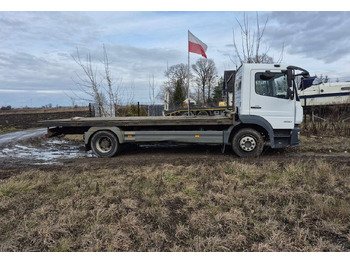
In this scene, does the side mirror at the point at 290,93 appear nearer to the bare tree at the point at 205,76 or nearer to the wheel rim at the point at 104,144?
the wheel rim at the point at 104,144

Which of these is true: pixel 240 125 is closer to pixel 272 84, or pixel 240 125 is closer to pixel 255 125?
pixel 255 125

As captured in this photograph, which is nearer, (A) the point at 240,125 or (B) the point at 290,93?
(B) the point at 290,93

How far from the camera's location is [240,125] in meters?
6.92

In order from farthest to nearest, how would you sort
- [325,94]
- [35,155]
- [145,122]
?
[325,94]
[35,155]
[145,122]

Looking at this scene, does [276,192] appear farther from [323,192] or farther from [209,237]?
[209,237]

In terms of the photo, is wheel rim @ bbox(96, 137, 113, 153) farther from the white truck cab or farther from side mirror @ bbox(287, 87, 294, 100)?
side mirror @ bbox(287, 87, 294, 100)

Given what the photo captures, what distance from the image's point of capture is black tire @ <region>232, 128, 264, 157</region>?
265 inches

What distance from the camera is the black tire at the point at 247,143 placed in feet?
22.1

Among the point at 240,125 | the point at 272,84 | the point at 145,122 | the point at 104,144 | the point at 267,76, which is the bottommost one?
the point at 104,144

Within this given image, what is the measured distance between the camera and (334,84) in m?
18.4

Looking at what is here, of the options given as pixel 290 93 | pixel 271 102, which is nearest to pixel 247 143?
pixel 271 102

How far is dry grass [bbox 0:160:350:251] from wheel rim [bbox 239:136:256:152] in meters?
1.57

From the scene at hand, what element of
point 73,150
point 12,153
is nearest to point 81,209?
point 73,150

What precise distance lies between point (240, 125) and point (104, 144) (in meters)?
4.59
